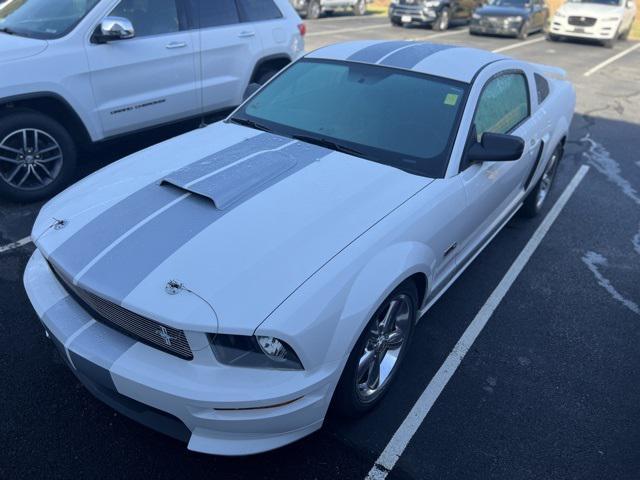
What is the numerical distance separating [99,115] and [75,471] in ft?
11.1

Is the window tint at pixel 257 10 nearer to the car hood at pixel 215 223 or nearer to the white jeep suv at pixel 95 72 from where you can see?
the white jeep suv at pixel 95 72

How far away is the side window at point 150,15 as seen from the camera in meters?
4.90

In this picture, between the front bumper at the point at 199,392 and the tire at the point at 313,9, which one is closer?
the front bumper at the point at 199,392

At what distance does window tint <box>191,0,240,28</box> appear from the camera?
553cm

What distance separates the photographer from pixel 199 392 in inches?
83.7

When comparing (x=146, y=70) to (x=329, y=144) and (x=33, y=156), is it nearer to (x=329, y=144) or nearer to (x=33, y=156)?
(x=33, y=156)

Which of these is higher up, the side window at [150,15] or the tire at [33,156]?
the side window at [150,15]

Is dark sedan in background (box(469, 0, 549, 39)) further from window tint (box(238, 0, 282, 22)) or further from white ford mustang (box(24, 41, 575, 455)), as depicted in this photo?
white ford mustang (box(24, 41, 575, 455))

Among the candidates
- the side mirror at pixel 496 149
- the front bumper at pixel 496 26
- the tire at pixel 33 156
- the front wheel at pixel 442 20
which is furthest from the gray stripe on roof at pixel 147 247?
the front wheel at pixel 442 20

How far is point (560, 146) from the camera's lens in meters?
5.42

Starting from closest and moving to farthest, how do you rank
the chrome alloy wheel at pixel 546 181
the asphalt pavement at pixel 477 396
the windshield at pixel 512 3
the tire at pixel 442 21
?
the asphalt pavement at pixel 477 396 < the chrome alloy wheel at pixel 546 181 < the windshield at pixel 512 3 < the tire at pixel 442 21

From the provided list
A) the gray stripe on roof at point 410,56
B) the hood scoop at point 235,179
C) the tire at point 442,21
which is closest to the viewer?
the hood scoop at point 235,179

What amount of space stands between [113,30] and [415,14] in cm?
1525

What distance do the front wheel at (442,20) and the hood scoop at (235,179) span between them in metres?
17.1
